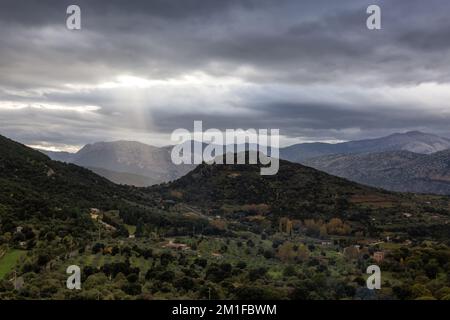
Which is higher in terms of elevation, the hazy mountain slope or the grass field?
the hazy mountain slope

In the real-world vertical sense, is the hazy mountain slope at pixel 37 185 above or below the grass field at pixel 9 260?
above

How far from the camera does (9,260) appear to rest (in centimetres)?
8025

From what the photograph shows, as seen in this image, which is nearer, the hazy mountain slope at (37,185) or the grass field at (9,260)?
the grass field at (9,260)

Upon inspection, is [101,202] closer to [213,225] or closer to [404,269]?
[213,225]

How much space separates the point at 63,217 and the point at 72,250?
31.1 meters

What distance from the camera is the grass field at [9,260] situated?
245 feet

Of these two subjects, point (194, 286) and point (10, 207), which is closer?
point (194, 286)

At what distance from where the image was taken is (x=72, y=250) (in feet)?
288

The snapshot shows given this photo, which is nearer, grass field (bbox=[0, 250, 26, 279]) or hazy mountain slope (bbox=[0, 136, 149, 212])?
grass field (bbox=[0, 250, 26, 279])

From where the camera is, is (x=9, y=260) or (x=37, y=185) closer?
(x=9, y=260)

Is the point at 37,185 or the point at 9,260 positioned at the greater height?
the point at 37,185

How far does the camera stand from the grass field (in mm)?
Result: 74562
